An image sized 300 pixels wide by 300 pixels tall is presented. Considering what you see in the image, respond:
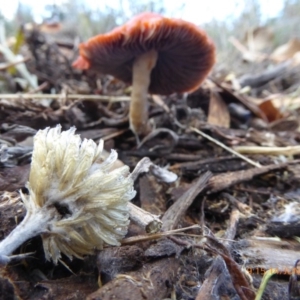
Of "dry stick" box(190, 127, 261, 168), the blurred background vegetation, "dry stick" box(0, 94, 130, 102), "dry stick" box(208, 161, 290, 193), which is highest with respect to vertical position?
the blurred background vegetation

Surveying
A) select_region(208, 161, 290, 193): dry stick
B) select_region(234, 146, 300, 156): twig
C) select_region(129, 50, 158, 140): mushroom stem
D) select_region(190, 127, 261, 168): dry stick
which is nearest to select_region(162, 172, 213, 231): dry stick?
select_region(208, 161, 290, 193): dry stick

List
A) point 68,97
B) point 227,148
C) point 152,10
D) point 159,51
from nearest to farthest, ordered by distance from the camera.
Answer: point 227,148 → point 68,97 → point 159,51 → point 152,10

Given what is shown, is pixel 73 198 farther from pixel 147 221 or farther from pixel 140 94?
pixel 140 94

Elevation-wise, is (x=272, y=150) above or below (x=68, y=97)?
below

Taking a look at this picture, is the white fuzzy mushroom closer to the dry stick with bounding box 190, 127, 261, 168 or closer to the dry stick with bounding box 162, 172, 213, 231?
the dry stick with bounding box 162, 172, 213, 231

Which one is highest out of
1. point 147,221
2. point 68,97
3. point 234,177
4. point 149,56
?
point 149,56

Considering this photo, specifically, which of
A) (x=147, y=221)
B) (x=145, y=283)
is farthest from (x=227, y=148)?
(x=145, y=283)

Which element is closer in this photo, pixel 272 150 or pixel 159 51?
pixel 272 150

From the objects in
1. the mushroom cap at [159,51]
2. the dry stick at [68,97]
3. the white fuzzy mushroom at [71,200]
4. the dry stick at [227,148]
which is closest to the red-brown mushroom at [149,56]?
the mushroom cap at [159,51]
